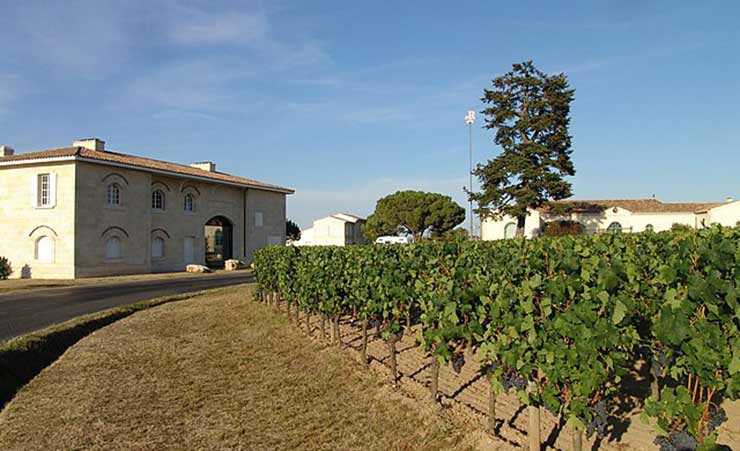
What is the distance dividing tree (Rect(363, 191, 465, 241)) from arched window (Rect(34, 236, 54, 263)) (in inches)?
1005

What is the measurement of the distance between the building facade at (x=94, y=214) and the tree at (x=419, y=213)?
1668cm

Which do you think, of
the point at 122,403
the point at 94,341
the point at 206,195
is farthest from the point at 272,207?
the point at 122,403

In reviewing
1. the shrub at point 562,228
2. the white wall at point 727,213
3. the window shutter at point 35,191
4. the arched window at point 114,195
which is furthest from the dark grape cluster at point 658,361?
the white wall at point 727,213

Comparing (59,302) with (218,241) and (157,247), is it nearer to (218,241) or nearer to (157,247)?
(157,247)

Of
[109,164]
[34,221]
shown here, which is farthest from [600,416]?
[34,221]

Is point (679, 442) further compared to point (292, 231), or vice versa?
point (292, 231)

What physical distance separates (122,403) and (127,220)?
930 inches

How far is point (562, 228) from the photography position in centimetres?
3931

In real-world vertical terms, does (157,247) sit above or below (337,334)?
above

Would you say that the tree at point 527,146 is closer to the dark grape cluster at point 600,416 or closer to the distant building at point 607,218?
the distant building at point 607,218

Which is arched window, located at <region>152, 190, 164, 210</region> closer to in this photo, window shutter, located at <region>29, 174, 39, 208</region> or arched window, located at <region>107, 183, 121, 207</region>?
arched window, located at <region>107, 183, 121, 207</region>

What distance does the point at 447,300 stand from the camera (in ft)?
14.4

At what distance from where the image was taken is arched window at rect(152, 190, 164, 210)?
29000mm

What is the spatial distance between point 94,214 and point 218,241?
2370 cm
